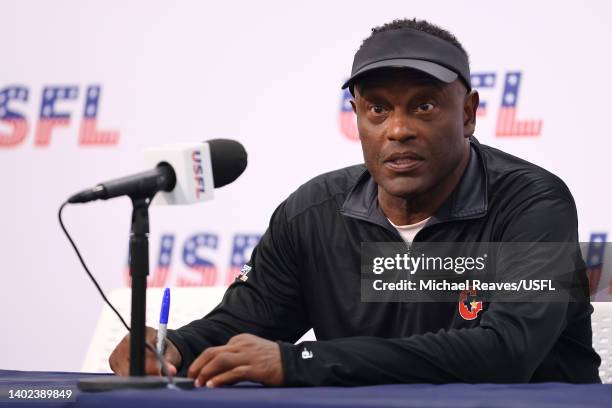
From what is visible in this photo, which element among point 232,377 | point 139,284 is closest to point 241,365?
point 232,377

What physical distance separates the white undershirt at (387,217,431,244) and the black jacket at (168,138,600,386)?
26 millimetres

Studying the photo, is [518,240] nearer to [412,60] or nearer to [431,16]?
[412,60]

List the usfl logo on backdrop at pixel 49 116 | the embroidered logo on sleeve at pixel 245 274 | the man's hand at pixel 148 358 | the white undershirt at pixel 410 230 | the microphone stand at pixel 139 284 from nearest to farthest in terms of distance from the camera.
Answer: the microphone stand at pixel 139 284
the man's hand at pixel 148 358
the white undershirt at pixel 410 230
the embroidered logo on sleeve at pixel 245 274
the usfl logo on backdrop at pixel 49 116

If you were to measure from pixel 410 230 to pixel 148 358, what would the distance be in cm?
72

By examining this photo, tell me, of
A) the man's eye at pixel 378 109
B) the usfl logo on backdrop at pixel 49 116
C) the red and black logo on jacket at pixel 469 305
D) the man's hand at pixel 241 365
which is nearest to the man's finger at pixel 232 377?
the man's hand at pixel 241 365

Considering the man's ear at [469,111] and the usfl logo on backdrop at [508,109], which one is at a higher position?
the usfl logo on backdrop at [508,109]

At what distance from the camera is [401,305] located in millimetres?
2166

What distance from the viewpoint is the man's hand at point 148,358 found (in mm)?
1772

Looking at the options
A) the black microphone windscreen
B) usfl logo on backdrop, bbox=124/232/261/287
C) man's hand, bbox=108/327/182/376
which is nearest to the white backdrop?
usfl logo on backdrop, bbox=124/232/261/287

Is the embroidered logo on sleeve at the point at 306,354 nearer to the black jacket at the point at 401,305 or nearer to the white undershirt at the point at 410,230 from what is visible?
the black jacket at the point at 401,305

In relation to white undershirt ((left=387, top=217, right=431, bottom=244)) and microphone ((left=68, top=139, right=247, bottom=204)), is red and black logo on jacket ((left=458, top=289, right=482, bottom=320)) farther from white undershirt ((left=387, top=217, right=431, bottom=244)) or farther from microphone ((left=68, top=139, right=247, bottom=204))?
microphone ((left=68, top=139, right=247, bottom=204))

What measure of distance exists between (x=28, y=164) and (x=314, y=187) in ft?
5.50

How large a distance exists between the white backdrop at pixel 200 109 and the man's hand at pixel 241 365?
62.2 inches

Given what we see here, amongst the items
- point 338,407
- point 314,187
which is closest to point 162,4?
point 314,187
